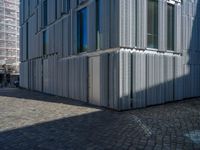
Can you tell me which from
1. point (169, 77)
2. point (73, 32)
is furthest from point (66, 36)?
point (169, 77)

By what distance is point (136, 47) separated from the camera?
10.1m

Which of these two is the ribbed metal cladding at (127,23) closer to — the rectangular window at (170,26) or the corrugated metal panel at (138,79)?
the corrugated metal panel at (138,79)

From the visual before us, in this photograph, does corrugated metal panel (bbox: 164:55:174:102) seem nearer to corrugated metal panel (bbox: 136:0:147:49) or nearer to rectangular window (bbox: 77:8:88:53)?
corrugated metal panel (bbox: 136:0:147:49)

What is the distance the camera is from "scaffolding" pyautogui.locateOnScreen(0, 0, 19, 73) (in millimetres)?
57844

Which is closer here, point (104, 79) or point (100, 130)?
point (100, 130)

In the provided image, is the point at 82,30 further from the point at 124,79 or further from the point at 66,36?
the point at 124,79

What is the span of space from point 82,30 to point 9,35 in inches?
2042

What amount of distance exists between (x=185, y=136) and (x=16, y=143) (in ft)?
13.2

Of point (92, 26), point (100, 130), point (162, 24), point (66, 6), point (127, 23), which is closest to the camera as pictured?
point (100, 130)

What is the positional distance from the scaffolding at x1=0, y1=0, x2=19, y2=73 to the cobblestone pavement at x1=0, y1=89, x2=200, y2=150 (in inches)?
2023

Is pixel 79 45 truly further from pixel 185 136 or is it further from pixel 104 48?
pixel 185 136

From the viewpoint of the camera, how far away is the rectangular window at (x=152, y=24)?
426 inches

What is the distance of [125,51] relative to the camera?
966cm

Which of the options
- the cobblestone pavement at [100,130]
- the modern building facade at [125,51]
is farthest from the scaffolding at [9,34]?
the cobblestone pavement at [100,130]
